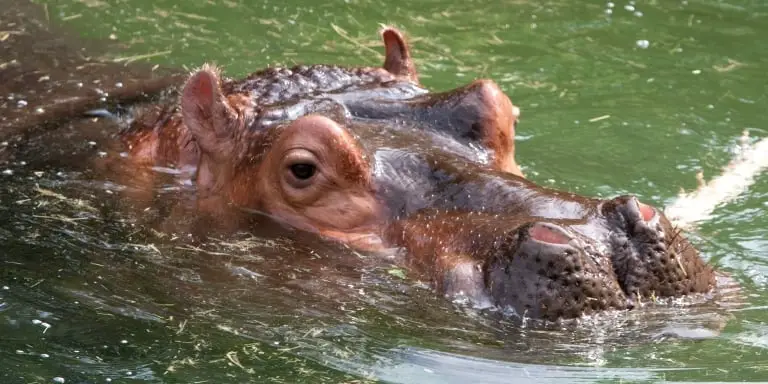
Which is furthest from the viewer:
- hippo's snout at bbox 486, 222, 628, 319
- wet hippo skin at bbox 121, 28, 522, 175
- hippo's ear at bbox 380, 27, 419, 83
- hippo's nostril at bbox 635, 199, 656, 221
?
hippo's ear at bbox 380, 27, 419, 83

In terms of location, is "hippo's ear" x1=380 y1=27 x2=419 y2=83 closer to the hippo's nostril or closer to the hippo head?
the hippo head

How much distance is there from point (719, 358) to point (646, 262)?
43 cm

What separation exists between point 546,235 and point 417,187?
100 centimetres

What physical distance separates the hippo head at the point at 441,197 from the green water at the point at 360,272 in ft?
0.45

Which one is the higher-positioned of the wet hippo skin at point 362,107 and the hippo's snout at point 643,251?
the wet hippo skin at point 362,107

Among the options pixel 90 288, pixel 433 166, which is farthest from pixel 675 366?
pixel 90 288

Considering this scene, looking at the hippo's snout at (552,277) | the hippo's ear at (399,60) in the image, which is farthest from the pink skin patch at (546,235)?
the hippo's ear at (399,60)

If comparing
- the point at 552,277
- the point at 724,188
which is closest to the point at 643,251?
the point at 552,277

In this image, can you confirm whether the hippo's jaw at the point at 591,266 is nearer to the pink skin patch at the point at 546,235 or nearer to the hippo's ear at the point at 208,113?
the pink skin patch at the point at 546,235

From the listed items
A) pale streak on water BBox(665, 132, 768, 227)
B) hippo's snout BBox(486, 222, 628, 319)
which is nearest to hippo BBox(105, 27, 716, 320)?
hippo's snout BBox(486, 222, 628, 319)

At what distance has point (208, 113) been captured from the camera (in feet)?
18.2

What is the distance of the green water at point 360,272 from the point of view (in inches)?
162

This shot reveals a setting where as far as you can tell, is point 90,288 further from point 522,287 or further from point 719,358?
point 719,358

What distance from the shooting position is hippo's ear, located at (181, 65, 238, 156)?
5430 millimetres
